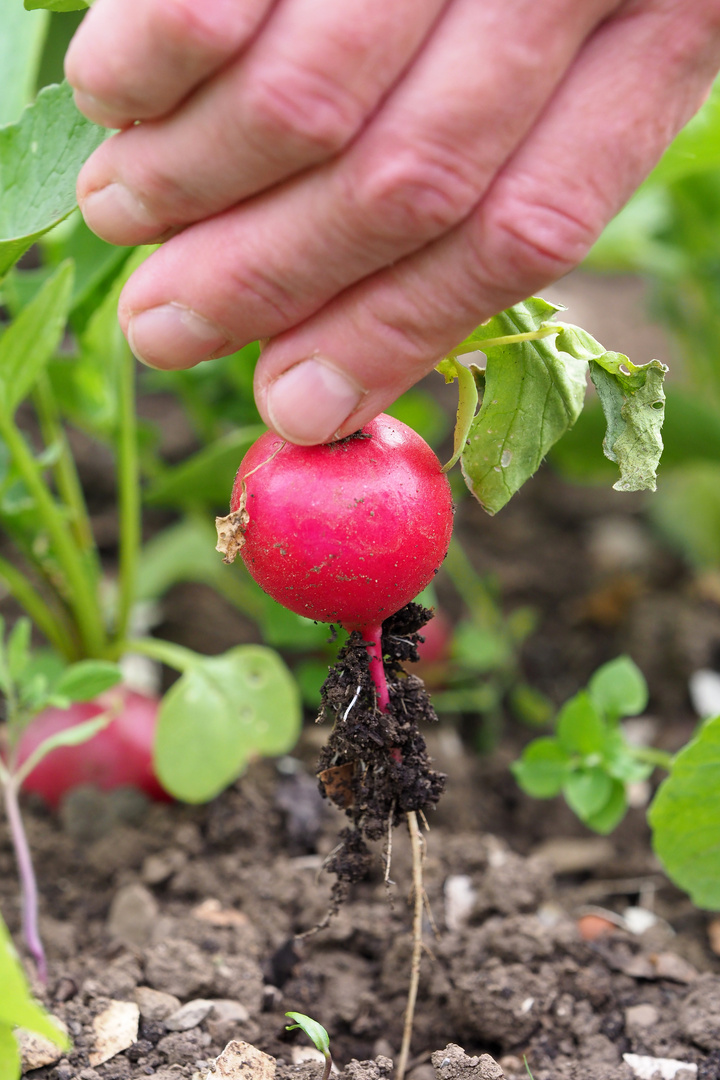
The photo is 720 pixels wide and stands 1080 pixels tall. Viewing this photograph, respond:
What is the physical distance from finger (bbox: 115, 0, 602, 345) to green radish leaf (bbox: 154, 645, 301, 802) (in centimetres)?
76

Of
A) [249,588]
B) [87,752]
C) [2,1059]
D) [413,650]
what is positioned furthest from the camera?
[249,588]

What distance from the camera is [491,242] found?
1.85 ft

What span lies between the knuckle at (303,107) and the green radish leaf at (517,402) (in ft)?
0.82

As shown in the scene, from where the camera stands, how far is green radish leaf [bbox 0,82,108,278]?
81 centimetres

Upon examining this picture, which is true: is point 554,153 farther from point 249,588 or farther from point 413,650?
point 249,588

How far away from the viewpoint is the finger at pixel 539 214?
56cm

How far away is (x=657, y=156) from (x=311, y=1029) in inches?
27.5

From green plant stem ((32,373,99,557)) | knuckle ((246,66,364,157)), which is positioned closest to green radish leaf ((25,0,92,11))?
knuckle ((246,66,364,157))

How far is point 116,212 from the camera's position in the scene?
0.62 meters

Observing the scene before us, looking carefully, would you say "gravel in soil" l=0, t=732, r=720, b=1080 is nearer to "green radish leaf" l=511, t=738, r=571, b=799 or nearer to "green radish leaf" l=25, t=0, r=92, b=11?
"green radish leaf" l=511, t=738, r=571, b=799

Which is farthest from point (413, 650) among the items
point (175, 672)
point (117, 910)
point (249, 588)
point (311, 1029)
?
point (175, 672)

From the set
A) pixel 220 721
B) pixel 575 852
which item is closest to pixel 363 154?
pixel 220 721

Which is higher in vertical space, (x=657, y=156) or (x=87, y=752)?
(x=657, y=156)

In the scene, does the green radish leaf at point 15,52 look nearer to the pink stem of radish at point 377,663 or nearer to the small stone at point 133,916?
the pink stem of radish at point 377,663
